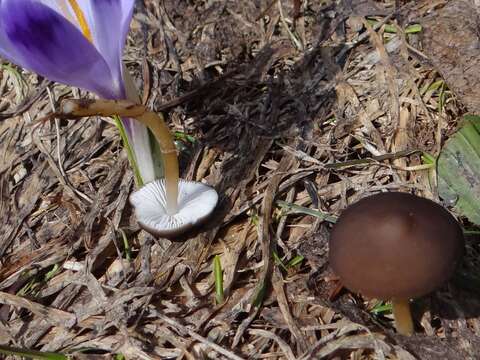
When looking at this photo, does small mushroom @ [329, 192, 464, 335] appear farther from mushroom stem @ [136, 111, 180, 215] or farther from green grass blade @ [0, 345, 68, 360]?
green grass blade @ [0, 345, 68, 360]

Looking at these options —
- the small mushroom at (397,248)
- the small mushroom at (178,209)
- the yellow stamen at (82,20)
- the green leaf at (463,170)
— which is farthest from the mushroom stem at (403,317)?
the yellow stamen at (82,20)

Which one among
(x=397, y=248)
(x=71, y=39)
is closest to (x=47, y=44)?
(x=71, y=39)

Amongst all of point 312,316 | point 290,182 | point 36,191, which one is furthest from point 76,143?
point 312,316

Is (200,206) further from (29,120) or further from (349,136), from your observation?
(29,120)

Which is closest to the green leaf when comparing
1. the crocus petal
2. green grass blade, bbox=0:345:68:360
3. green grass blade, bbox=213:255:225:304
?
green grass blade, bbox=213:255:225:304

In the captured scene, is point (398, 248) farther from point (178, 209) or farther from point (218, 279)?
point (178, 209)

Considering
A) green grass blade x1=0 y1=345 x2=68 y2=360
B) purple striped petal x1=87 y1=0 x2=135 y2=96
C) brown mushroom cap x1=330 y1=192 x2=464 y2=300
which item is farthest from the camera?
green grass blade x1=0 y1=345 x2=68 y2=360
